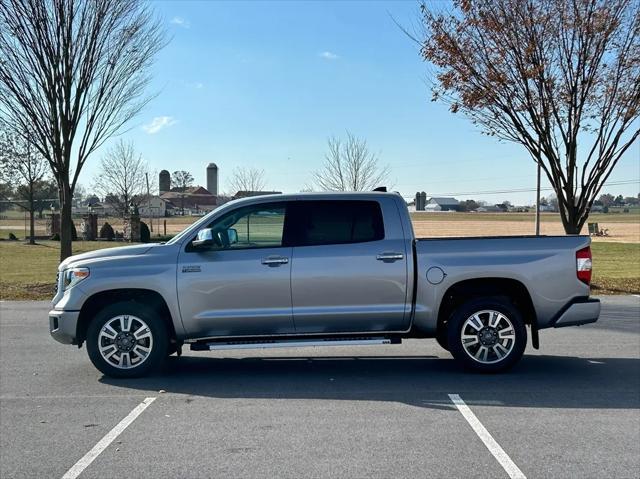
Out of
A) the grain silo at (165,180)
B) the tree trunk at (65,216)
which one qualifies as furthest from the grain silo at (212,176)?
the tree trunk at (65,216)

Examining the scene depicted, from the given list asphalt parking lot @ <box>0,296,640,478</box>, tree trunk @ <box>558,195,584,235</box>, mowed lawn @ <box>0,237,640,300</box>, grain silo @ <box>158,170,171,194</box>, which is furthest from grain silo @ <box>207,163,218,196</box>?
asphalt parking lot @ <box>0,296,640,478</box>

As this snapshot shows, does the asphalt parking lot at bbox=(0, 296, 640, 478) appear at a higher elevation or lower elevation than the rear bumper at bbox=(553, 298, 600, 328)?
lower

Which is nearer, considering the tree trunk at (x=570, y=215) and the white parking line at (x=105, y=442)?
the white parking line at (x=105, y=442)

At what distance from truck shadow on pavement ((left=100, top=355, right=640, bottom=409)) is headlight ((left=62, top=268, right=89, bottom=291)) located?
1.07m

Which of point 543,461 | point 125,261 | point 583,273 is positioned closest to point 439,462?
point 543,461

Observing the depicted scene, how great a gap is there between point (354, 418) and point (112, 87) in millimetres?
11607

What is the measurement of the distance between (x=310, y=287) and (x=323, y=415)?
148 cm

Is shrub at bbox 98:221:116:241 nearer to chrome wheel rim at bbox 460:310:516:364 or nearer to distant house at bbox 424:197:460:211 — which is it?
chrome wheel rim at bbox 460:310:516:364

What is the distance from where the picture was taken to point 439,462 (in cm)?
439

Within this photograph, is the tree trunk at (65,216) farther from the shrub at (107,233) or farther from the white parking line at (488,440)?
the shrub at (107,233)

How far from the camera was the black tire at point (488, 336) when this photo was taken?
21.9ft

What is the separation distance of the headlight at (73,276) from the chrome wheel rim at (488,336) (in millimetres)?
3967

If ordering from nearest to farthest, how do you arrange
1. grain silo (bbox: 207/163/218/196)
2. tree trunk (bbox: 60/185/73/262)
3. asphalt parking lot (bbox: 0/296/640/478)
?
asphalt parking lot (bbox: 0/296/640/478) < tree trunk (bbox: 60/185/73/262) < grain silo (bbox: 207/163/218/196)

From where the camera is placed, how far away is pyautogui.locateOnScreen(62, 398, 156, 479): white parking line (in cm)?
432
